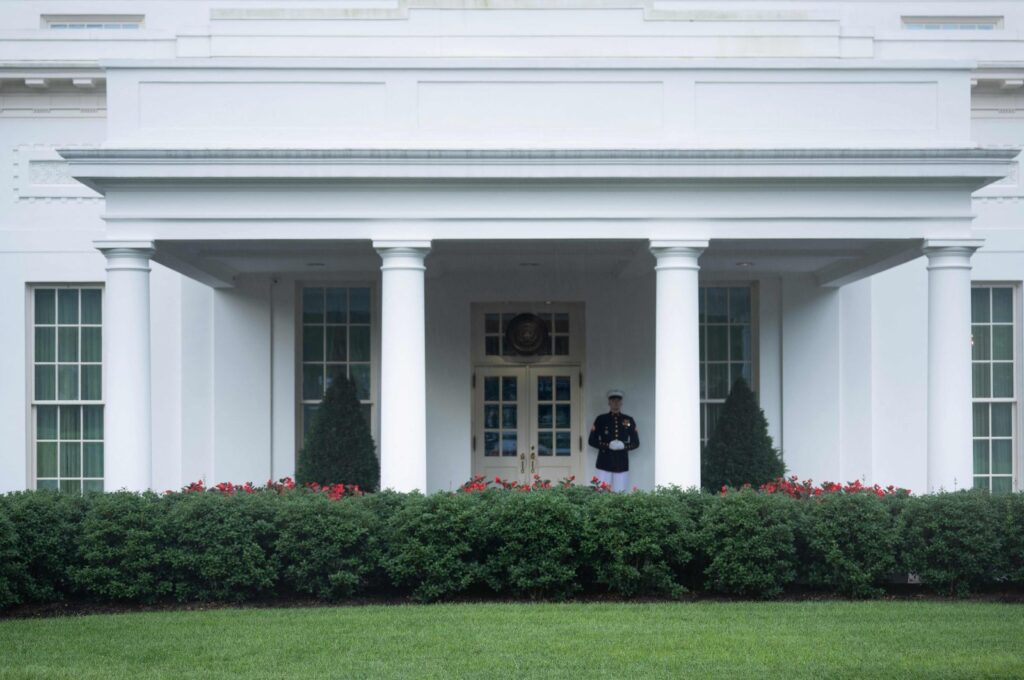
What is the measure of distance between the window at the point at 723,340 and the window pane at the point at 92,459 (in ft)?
30.1

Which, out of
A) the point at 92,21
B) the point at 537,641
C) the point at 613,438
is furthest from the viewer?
the point at 92,21

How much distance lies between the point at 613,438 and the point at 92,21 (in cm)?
1084

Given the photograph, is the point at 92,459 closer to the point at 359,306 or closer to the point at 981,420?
the point at 359,306

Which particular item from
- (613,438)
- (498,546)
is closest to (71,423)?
(613,438)

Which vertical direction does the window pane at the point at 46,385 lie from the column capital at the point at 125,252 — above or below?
below

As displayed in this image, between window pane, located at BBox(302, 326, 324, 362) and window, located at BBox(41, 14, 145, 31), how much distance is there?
6007 mm

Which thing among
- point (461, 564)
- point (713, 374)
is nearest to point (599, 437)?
point (713, 374)

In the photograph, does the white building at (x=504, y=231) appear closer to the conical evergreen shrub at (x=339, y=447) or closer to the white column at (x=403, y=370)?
the white column at (x=403, y=370)

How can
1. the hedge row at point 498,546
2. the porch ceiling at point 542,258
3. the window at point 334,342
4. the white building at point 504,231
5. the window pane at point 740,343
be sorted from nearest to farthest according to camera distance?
1. the hedge row at point 498,546
2. the white building at point 504,231
3. the porch ceiling at point 542,258
4. the window at point 334,342
5. the window pane at point 740,343

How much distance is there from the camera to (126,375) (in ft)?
40.0

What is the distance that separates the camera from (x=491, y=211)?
12.3m

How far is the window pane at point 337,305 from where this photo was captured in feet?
54.6

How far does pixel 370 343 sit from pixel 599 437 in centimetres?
375

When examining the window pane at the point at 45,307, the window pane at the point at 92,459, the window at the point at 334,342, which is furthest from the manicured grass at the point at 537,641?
the window pane at the point at 45,307
